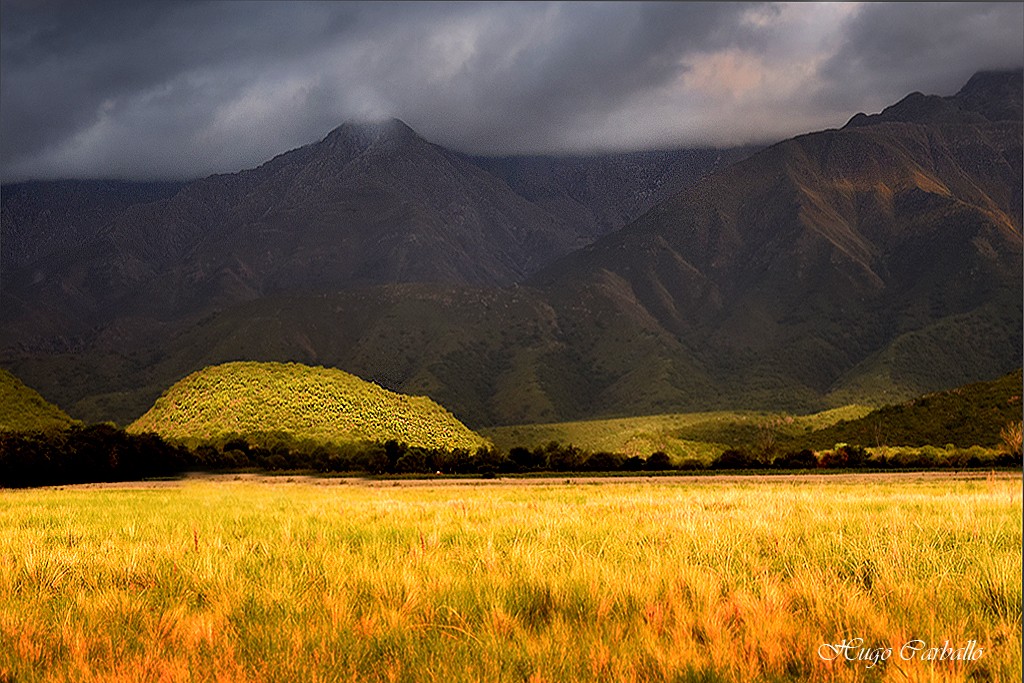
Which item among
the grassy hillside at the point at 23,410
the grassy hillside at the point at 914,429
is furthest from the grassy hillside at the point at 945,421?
the grassy hillside at the point at 23,410

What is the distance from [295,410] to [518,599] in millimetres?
57061

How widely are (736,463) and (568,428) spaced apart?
76132 millimetres

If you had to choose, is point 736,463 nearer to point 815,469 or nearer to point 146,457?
point 815,469

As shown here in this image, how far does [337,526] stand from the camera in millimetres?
13914

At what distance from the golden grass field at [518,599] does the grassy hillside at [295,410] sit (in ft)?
150

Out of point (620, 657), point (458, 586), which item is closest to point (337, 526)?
point (458, 586)

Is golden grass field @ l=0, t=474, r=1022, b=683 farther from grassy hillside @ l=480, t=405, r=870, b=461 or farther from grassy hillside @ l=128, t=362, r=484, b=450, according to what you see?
grassy hillside @ l=480, t=405, r=870, b=461

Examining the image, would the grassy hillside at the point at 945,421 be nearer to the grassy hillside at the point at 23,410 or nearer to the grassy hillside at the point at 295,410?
the grassy hillside at the point at 295,410

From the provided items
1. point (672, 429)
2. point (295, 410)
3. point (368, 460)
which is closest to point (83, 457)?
point (368, 460)

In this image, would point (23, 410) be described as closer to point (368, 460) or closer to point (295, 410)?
point (295, 410)

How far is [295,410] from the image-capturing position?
62500 mm

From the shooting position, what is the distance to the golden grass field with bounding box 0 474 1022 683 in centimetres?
599

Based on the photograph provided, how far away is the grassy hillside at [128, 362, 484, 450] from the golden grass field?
150 feet

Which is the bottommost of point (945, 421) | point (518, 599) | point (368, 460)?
point (945, 421)
